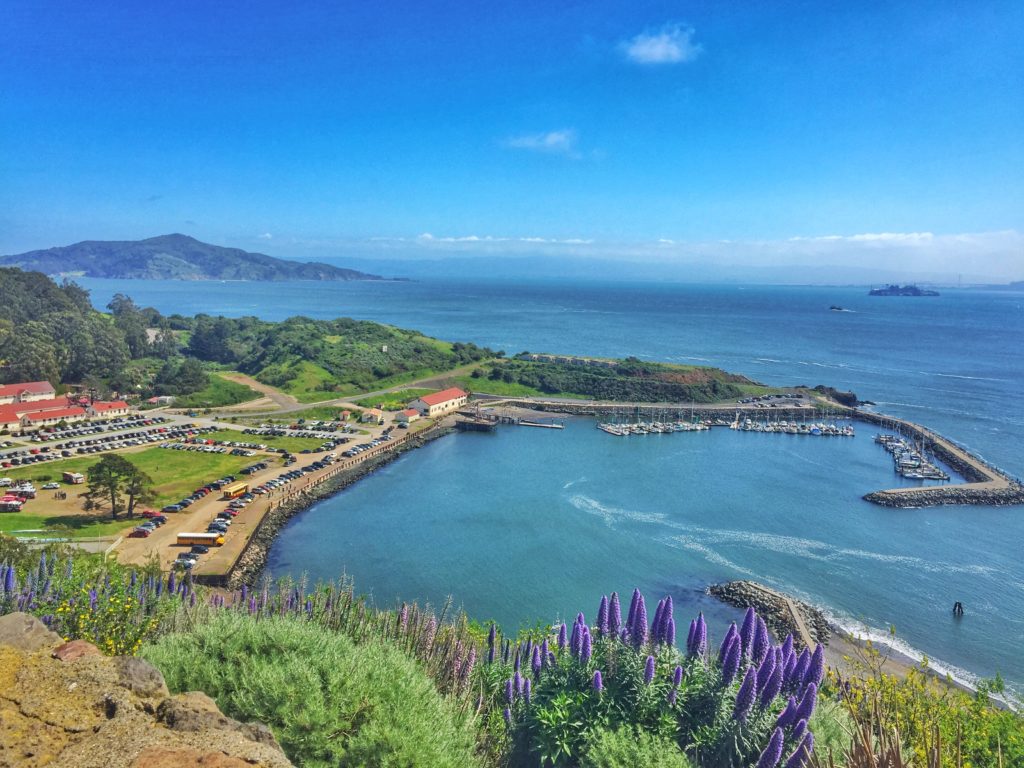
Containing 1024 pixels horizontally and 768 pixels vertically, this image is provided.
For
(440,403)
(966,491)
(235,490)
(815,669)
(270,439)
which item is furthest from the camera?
(440,403)

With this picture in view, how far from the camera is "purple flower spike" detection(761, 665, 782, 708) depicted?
327 inches

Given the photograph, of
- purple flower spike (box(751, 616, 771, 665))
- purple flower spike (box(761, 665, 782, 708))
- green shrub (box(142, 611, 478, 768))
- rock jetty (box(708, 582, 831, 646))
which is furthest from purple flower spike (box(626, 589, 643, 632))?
rock jetty (box(708, 582, 831, 646))

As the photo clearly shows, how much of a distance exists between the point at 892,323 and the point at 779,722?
506ft

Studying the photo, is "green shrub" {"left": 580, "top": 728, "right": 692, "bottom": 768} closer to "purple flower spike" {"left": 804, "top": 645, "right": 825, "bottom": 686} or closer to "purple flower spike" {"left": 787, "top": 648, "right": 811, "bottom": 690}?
"purple flower spike" {"left": 787, "top": 648, "right": 811, "bottom": 690}

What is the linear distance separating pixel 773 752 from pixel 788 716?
0.71 metres

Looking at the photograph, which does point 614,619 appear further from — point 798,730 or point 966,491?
point 966,491

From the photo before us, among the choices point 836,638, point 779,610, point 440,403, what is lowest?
point 836,638

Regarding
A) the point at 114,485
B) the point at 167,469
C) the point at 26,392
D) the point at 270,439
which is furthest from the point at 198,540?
the point at 26,392

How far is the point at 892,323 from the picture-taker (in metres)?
139

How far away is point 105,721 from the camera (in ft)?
19.3

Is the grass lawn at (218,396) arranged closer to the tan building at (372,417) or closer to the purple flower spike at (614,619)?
the tan building at (372,417)

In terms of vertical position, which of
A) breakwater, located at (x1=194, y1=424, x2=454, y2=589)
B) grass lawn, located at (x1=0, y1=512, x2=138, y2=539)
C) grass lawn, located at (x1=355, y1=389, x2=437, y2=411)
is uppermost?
grass lawn, located at (x1=355, y1=389, x2=437, y2=411)

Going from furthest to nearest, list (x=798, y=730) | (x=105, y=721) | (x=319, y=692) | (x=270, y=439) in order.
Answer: (x=270, y=439)
(x=319, y=692)
(x=798, y=730)
(x=105, y=721)

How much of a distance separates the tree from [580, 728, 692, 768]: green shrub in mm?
26408
